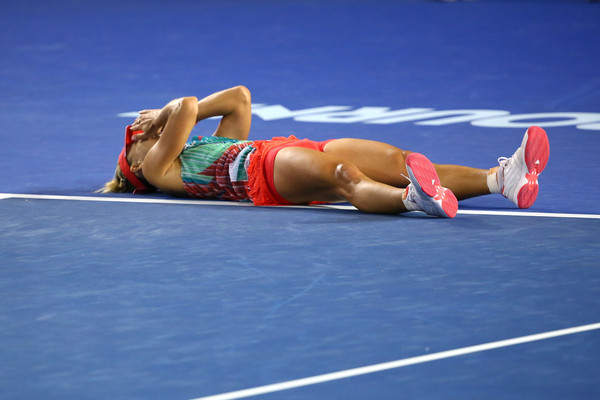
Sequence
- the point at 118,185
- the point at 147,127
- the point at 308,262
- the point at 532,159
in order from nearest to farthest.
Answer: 1. the point at 308,262
2. the point at 532,159
3. the point at 147,127
4. the point at 118,185

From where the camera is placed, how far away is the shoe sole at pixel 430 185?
11.8 feet

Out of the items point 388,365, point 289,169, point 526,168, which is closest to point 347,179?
point 289,169

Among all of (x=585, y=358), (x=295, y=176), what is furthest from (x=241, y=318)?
(x=295, y=176)

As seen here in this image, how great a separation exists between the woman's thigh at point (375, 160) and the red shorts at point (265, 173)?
0.50 feet

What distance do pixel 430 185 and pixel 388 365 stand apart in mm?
1417

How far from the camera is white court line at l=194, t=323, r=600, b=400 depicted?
7.06 feet

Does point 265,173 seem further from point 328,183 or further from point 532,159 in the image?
point 532,159

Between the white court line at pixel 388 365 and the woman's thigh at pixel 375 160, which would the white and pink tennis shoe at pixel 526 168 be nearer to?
the woman's thigh at pixel 375 160

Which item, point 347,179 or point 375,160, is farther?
point 375,160

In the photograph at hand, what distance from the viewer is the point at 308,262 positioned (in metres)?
3.20

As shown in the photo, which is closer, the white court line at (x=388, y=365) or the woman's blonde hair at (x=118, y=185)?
the white court line at (x=388, y=365)

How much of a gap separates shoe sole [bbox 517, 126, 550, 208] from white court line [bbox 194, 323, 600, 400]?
52.3 inches

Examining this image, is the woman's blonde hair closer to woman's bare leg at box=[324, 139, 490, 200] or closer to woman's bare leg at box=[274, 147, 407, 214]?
woman's bare leg at box=[274, 147, 407, 214]

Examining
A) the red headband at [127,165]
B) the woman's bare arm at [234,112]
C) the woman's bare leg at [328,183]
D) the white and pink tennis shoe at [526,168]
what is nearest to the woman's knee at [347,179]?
the woman's bare leg at [328,183]
